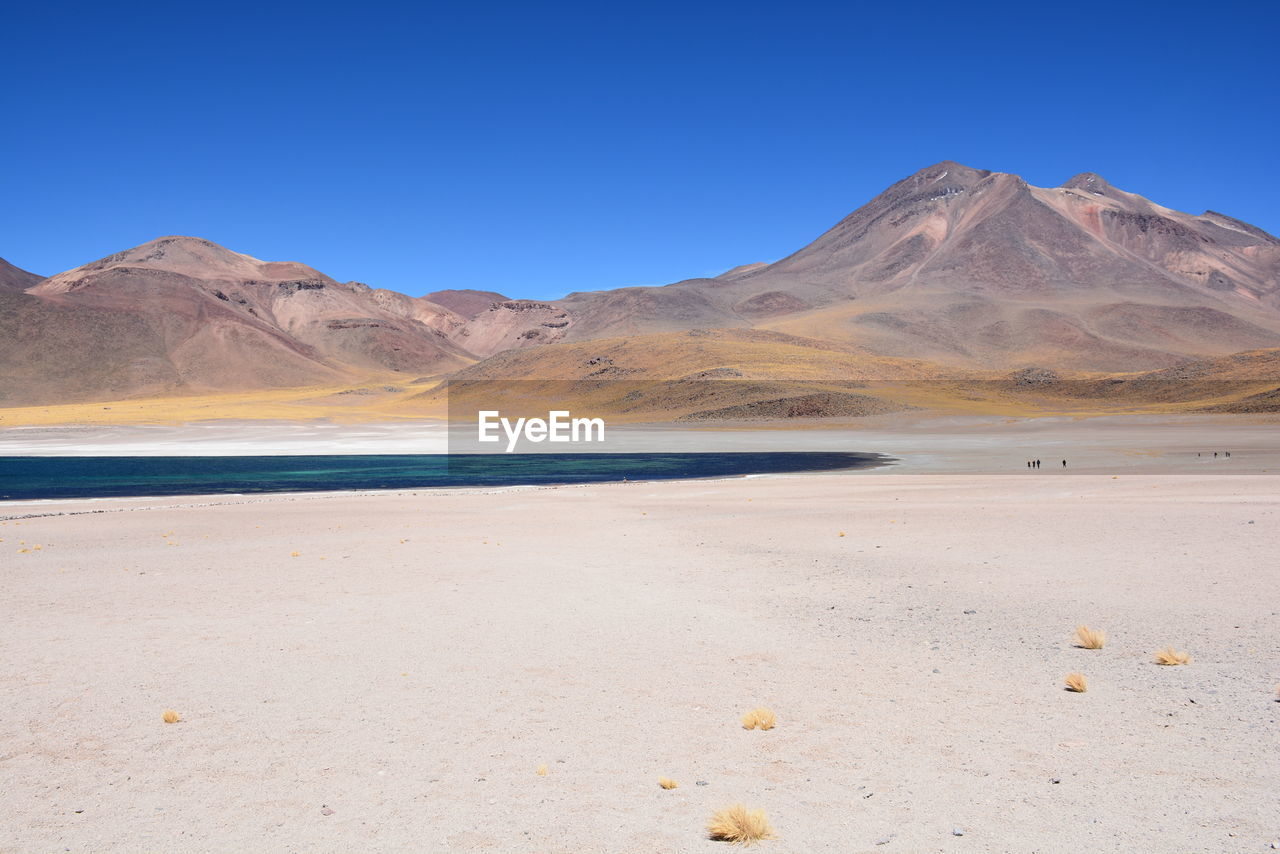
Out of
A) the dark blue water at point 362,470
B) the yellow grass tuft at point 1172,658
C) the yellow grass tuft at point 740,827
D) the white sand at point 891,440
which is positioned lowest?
the yellow grass tuft at point 740,827

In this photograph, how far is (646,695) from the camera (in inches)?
310

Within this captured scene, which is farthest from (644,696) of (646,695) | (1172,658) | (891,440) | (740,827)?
(891,440)

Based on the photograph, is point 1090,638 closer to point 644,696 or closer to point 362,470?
point 644,696

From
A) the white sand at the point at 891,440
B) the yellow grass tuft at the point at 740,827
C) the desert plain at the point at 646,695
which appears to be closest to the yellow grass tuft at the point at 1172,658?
the desert plain at the point at 646,695

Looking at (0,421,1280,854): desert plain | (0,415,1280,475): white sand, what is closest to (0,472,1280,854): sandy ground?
(0,421,1280,854): desert plain

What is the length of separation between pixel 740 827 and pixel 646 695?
259 cm

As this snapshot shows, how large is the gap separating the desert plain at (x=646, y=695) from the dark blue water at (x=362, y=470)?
19890 mm

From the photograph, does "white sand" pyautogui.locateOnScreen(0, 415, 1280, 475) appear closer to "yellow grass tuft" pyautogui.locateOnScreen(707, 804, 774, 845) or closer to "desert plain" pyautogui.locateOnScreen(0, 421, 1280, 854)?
"desert plain" pyautogui.locateOnScreen(0, 421, 1280, 854)

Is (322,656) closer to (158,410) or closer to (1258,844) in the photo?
(1258,844)

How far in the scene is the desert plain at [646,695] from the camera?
559cm

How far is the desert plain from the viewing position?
559 cm

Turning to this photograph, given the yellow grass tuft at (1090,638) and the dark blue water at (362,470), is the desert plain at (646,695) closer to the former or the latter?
the yellow grass tuft at (1090,638)

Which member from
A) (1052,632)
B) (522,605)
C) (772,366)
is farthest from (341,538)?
(772,366)

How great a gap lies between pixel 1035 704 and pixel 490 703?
426 centimetres
